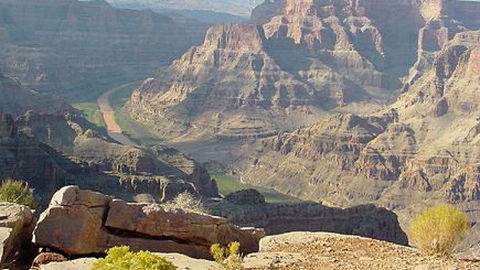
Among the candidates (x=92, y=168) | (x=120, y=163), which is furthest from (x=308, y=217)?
(x=120, y=163)

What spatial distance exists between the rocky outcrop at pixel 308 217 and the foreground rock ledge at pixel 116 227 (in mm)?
41487

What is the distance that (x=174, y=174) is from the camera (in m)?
108

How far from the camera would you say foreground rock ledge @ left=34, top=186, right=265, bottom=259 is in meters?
28.2

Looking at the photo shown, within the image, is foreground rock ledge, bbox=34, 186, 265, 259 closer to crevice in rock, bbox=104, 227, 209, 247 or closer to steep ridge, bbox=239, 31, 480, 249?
crevice in rock, bbox=104, 227, 209, 247

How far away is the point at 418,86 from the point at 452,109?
2158 cm

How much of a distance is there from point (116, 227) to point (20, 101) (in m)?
136

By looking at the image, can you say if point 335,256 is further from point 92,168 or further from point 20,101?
point 20,101

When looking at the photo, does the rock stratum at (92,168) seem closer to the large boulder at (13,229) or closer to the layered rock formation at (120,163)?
the layered rock formation at (120,163)

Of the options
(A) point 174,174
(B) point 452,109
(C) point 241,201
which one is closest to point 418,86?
(B) point 452,109

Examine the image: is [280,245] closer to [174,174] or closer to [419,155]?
[174,174]

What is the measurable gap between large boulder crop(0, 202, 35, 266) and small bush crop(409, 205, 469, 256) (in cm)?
1460

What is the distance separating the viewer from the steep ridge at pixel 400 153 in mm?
133750

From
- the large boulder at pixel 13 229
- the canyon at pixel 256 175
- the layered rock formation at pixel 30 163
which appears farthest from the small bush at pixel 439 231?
the layered rock formation at pixel 30 163

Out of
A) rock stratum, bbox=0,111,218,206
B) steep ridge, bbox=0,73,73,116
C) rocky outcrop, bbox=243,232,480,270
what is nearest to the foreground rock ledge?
rocky outcrop, bbox=243,232,480,270
